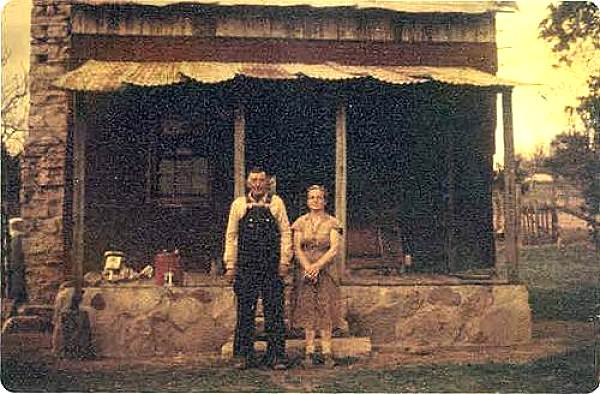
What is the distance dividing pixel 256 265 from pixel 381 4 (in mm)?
4547

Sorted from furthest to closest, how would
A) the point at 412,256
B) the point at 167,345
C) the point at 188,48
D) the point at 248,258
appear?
1. the point at 412,256
2. the point at 188,48
3. the point at 167,345
4. the point at 248,258

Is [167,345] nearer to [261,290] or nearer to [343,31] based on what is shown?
[261,290]

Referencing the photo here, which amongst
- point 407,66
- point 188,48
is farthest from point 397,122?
point 188,48

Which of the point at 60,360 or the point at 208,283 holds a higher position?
the point at 208,283

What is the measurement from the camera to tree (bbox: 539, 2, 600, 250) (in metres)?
9.03

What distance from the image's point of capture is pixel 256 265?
326 inches

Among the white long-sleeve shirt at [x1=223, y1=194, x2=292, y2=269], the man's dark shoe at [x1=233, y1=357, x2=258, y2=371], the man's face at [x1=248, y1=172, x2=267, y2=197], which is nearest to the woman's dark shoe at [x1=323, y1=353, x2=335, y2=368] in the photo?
the man's dark shoe at [x1=233, y1=357, x2=258, y2=371]

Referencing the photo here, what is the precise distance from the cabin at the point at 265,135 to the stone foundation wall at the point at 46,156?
2cm

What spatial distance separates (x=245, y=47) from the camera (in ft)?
35.6

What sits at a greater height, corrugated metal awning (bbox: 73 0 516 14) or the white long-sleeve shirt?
corrugated metal awning (bbox: 73 0 516 14)

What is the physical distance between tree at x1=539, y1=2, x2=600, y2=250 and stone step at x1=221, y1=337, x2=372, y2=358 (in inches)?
123

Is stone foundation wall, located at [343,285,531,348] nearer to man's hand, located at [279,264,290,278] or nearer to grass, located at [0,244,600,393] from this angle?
grass, located at [0,244,600,393]

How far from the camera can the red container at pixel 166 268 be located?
30.7 ft

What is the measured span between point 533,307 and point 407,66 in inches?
157
